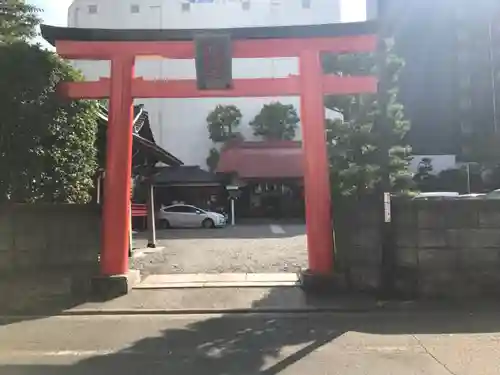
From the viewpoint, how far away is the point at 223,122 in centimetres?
4731

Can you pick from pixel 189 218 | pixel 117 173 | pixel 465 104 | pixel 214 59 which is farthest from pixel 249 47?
pixel 465 104

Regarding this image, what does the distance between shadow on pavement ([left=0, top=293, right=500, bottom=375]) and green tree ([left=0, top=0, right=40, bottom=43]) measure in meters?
7.91

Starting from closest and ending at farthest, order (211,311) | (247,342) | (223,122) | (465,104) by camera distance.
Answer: (247,342) < (211,311) < (465,104) < (223,122)

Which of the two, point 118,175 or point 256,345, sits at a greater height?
point 118,175

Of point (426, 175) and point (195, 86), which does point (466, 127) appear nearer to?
point (426, 175)

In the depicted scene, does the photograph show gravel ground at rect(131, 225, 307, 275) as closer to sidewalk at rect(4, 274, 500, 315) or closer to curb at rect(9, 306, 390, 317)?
sidewalk at rect(4, 274, 500, 315)

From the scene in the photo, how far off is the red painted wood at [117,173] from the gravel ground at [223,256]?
8.08ft

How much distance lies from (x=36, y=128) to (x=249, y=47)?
4.27 m

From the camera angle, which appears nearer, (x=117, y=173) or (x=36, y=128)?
(x=36, y=128)

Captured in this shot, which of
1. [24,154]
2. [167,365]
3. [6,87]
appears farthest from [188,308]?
[6,87]

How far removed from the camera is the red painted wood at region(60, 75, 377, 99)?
35.9 feet

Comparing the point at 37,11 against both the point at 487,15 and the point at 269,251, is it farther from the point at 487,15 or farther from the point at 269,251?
the point at 487,15

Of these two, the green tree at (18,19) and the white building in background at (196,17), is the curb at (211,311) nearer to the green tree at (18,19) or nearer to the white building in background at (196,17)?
the green tree at (18,19)

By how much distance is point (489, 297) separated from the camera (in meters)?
10.0
